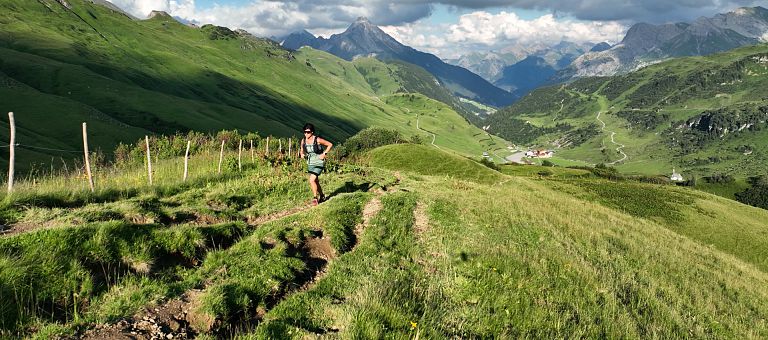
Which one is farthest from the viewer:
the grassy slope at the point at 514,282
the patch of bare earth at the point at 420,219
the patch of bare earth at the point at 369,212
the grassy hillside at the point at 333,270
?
the patch of bare earth at the point at 420,219

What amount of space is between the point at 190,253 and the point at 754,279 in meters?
28.9

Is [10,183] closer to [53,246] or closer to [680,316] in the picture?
[53,246]

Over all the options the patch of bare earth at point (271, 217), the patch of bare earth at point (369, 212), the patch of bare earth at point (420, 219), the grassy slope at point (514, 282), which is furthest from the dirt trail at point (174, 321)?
the patch of bare earth at point (420, 219)

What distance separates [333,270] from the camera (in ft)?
38.5

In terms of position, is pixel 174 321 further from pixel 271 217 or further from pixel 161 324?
pixel 271 217

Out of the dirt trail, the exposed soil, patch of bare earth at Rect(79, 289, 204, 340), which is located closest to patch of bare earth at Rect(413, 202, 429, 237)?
the dirt trail

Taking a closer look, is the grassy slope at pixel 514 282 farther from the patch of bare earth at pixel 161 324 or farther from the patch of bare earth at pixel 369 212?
the patch of bare earth at pixel 161 324

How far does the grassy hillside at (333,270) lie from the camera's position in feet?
26.7

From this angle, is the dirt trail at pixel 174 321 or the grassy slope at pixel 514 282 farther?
the grassy slope at pixel 514 282

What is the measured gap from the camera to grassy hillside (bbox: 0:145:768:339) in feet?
26.7

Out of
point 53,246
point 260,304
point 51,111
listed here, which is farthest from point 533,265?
point 51,111

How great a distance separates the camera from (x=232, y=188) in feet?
68.0

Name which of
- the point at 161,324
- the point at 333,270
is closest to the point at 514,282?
the point at 333,270

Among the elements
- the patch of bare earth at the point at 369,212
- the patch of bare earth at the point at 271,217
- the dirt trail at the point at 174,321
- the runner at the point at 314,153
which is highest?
the runner at the point at 314,153
